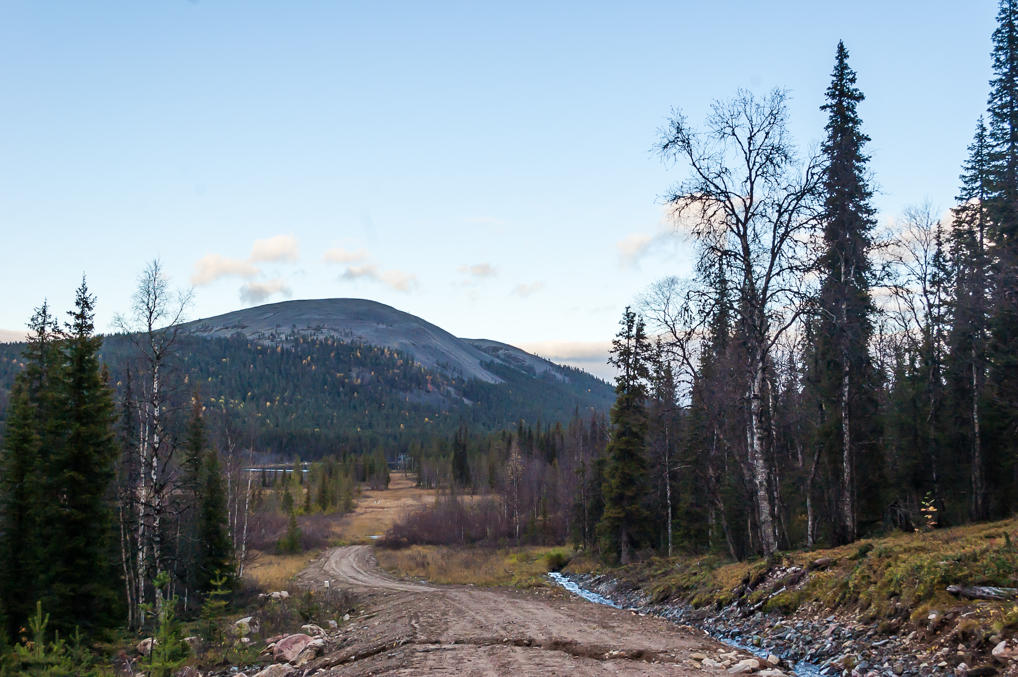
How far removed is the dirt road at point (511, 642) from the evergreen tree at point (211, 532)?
17.7 metres

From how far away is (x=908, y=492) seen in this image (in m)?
30.1

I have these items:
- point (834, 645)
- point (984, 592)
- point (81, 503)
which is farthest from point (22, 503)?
point (984, 592)

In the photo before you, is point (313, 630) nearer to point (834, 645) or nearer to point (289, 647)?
point (289, 647)

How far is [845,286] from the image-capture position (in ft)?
65.7

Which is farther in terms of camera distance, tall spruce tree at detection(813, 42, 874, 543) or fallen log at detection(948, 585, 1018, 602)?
tall spruce tree at detection(813, 42, 874, 543)

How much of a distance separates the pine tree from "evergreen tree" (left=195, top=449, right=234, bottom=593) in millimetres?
11072

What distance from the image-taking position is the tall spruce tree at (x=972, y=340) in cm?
2541

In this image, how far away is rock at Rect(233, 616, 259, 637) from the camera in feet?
63.7

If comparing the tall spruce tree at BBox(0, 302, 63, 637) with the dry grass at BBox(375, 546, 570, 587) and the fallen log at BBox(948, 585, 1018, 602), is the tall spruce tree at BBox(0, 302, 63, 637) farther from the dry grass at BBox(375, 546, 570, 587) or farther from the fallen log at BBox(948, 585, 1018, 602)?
the fallen log at BBox(948, 585, 1018, 602)

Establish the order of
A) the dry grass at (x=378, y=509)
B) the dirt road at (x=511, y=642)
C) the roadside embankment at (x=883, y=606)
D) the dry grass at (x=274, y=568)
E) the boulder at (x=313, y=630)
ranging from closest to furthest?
the roadside embankment at (x=883, y=606) < the dirt road at (x=511, y=642) < the boulder at (x=313, y=630) < the dry grass at (x=274, y=568) < the dry grass at (x=378, y=509)

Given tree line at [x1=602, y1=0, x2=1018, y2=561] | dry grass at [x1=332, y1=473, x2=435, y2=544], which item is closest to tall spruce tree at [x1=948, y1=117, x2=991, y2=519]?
tree line at [x1=602, y1=0, x2=1018, y2=561]

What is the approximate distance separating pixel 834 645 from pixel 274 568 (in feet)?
168

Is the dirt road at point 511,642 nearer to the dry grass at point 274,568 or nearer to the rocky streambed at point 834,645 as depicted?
the rocky streambed at point 834,645

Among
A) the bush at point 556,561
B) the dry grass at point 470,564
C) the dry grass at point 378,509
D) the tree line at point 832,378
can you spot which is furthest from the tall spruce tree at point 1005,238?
the dry grass at point 378,509
